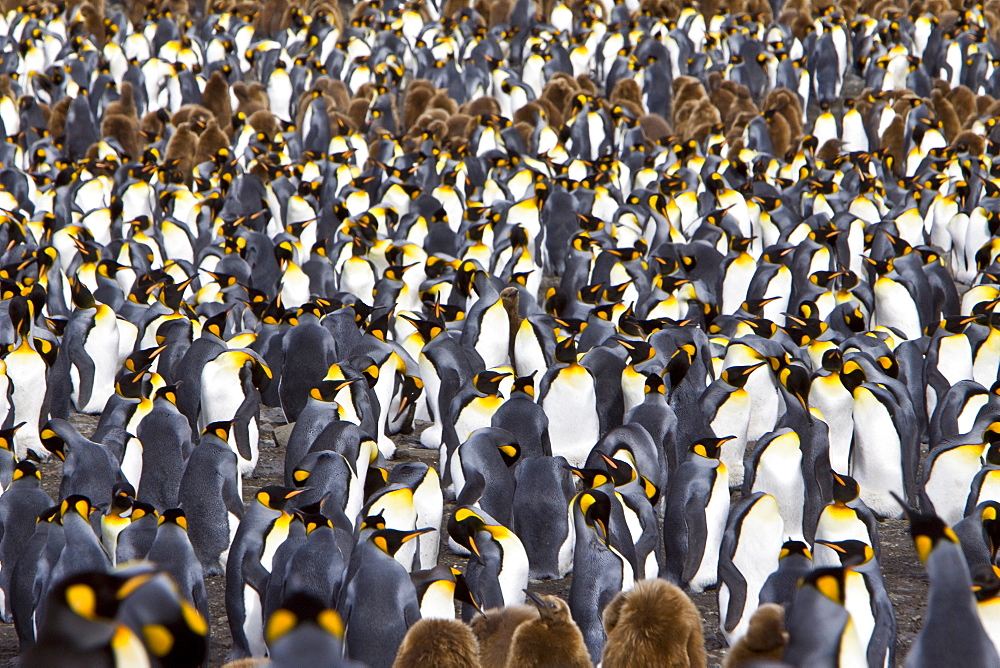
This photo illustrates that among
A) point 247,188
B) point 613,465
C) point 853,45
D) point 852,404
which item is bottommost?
point 613,465

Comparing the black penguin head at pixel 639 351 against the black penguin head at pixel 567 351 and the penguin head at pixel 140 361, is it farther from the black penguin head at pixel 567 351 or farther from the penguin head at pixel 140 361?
the penguin head at pixel 140 361

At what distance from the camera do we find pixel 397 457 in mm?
6312

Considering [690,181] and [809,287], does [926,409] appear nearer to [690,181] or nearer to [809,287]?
[809,287]

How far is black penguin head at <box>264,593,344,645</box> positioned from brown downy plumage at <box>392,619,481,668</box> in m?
0.83

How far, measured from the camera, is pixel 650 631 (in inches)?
131

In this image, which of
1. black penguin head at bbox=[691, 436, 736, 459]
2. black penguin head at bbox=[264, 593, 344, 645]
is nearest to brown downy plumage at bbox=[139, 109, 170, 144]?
black penguin head at bbox=[691, 436, 736, 459]

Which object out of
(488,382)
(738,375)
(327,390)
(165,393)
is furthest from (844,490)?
(165,393)

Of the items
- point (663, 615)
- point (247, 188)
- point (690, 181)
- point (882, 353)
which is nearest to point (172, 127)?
point (247, 188)

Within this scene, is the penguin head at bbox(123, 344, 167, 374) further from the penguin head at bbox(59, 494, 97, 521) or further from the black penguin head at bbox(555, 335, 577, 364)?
the black penguin head at bbox(555, 335, 577, 364)

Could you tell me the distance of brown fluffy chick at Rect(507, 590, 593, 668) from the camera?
3.29 meters

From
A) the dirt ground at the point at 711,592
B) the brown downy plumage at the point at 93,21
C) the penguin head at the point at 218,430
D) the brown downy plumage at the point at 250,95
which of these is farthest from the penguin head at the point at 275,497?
the brown downy plumage at the point at 93,21

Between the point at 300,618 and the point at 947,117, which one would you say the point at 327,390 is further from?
the point at 947,117

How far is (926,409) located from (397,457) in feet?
9.56

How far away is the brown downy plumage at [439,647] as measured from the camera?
3.26m
